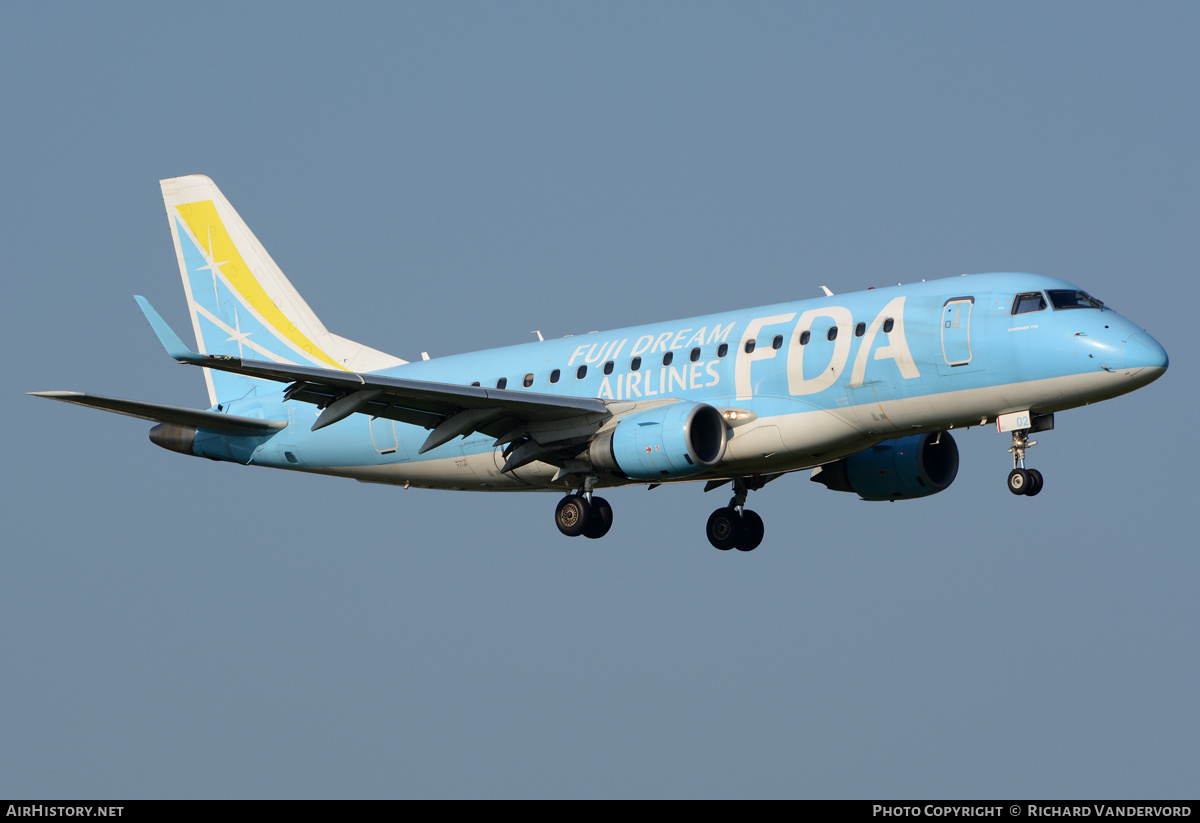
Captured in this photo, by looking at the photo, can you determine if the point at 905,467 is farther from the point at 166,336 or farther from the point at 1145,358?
the point at 166,336

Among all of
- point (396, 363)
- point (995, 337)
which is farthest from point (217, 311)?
point (995, 337)

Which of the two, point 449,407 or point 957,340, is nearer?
point 957,340

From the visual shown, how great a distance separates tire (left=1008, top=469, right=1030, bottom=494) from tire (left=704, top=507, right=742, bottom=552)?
9.79 m

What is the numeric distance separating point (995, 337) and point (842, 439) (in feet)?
13.7

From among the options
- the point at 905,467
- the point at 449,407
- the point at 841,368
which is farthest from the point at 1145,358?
the point at 449,407

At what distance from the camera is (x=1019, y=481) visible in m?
35.1

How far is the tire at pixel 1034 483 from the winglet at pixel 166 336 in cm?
1771

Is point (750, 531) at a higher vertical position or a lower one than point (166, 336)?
lower

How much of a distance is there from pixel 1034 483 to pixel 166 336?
19.0 meters

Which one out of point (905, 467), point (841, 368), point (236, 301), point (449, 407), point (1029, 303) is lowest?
point (905, 467)

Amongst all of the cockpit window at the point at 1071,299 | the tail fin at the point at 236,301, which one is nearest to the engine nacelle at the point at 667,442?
the cockpit window at the point at 1071,299

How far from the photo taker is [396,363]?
152ft
